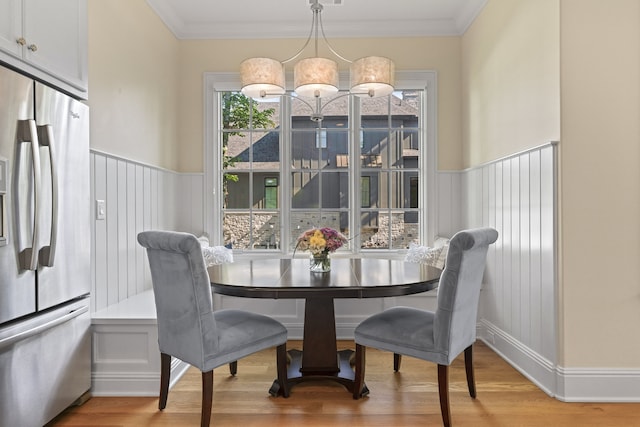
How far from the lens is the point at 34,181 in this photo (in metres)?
1.87

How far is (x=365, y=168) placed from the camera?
410cm

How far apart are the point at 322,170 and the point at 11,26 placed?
2683 mm

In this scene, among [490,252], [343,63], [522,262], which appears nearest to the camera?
[522,262]

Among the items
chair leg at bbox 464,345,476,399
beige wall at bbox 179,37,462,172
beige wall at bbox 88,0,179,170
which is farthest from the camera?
beige wall at bbox 179,37,462,172

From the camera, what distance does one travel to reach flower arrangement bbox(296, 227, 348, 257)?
2.51m

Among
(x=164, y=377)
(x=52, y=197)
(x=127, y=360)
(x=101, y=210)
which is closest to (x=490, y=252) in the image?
(x=164, y=377)

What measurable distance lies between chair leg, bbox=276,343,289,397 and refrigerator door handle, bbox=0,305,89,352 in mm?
1064

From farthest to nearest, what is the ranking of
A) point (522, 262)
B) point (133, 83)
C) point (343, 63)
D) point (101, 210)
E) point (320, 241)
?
point (343, 63)
point (133, 83)
point (522, 262)
point (101, 210)
point (320, 241)

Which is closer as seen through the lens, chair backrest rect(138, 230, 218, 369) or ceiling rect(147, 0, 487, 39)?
chair backrest rect(138, 230, 218, 369)

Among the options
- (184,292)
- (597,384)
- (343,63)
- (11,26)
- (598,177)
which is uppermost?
(343,63)

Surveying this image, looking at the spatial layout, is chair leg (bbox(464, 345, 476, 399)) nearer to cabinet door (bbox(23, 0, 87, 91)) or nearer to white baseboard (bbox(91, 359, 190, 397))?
white baseboard (bbox(91, 359, 190, 397))

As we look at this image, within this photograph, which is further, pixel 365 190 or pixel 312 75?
pixel 365 190

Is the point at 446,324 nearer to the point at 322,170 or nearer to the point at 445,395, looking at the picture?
the point at 445,395

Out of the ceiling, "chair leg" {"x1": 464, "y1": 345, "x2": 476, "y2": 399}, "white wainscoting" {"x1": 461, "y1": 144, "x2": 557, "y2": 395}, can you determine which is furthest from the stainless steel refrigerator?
"white wainscoting" {"x1": 461, "y1": 144, "x2": 557, "y2": 395}
